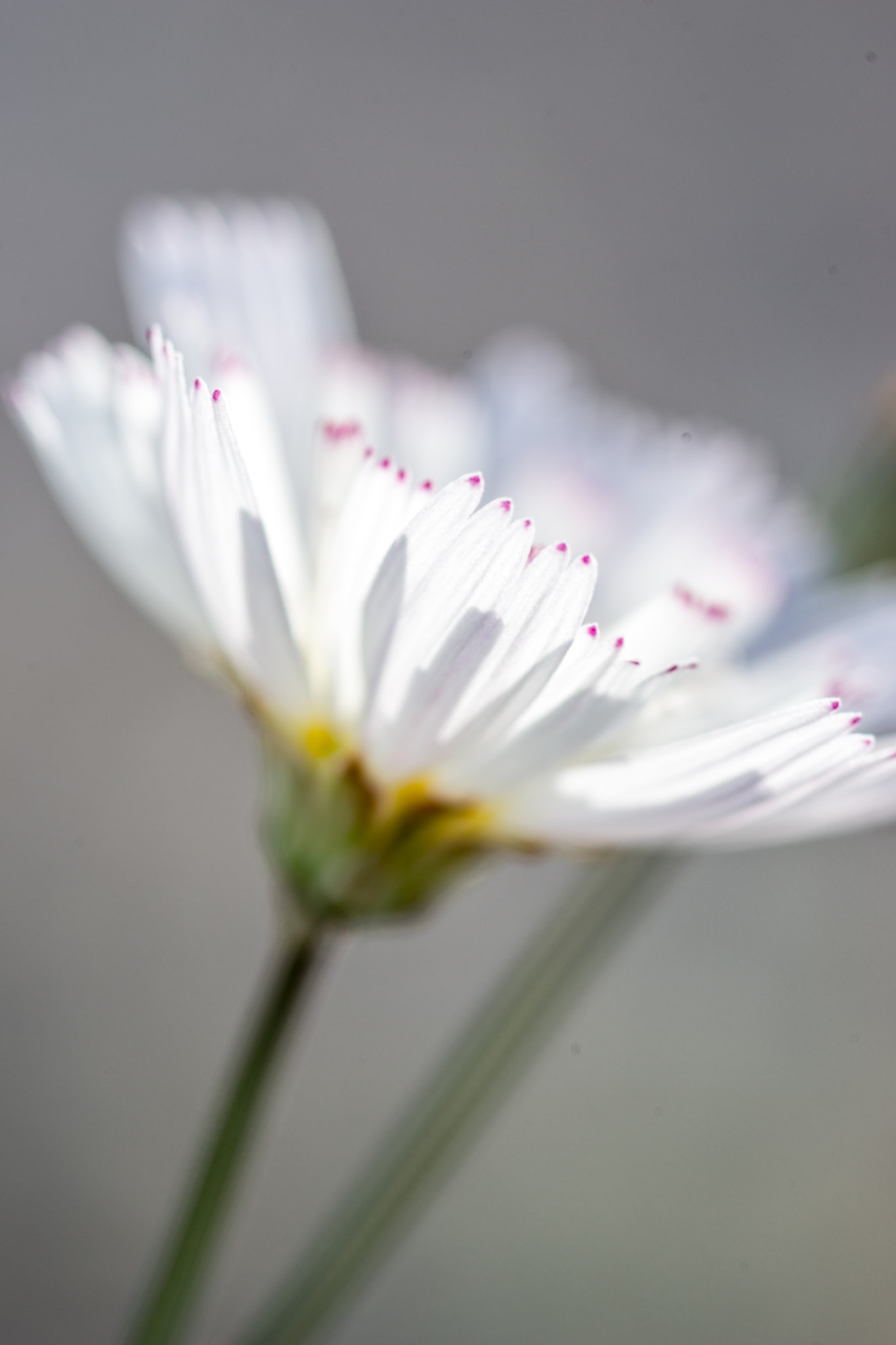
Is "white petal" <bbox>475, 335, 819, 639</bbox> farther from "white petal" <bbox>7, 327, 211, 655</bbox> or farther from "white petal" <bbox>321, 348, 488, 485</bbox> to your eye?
"white petal" <bbox>7, 327, 211, 655</bbox>

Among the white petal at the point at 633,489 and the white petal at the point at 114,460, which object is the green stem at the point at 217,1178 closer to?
the white petal at the point at 114,460

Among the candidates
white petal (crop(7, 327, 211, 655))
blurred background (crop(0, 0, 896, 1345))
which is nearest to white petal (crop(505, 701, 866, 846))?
white petal (crop(7, 327, 211, 655))

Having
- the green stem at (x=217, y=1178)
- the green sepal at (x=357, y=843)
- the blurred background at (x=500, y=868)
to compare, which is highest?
the green sepal at (x=357, y=843)

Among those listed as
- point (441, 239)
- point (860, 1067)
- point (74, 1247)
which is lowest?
point (74, 1247)

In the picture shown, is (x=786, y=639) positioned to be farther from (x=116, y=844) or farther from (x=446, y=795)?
(x=116, y=844)

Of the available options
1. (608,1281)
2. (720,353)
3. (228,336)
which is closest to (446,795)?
(228,336)

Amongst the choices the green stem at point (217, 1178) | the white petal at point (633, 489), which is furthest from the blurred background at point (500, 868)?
the green stem at point (217, 1178)

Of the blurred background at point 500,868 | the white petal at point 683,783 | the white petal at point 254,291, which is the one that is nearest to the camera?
the white petal at point 683,783
